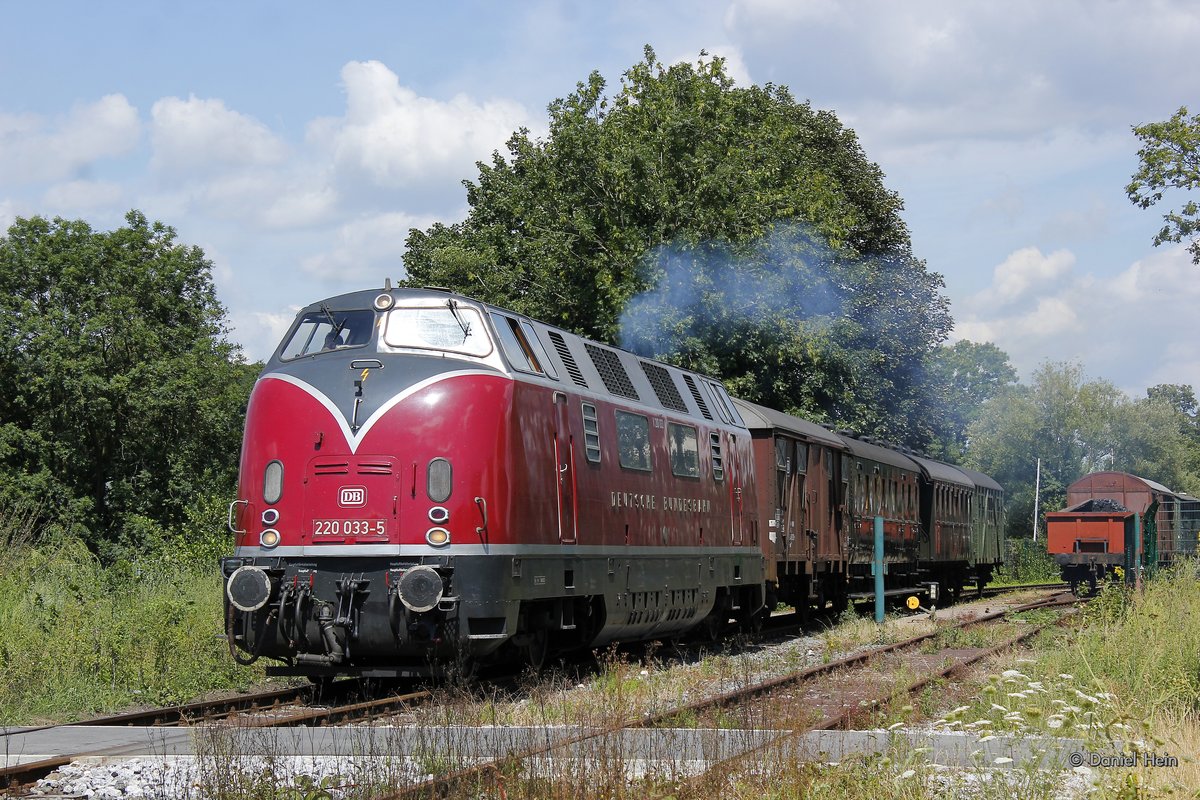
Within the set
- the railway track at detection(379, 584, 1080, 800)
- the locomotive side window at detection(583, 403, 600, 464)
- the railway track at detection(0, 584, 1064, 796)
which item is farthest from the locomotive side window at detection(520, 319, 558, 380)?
the railway track at detection(379, 584, 1080, 800)

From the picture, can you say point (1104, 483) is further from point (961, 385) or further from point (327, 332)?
point (961, 385)

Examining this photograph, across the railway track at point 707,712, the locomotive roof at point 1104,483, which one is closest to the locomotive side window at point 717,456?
the railway track at point 707,712

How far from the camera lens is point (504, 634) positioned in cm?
1138

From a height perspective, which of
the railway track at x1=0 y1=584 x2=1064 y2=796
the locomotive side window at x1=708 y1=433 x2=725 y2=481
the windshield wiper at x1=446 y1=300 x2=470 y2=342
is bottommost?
the railway track at x1=0 y1=584 x2=1064 y2=796

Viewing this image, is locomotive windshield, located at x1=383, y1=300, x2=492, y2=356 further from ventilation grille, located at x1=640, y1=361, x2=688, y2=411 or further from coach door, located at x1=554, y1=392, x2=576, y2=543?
ventilation grille, located at x1=640, y1=361, x2=688, y2=411

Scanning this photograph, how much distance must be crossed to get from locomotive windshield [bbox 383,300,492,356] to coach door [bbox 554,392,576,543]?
3.78 feet

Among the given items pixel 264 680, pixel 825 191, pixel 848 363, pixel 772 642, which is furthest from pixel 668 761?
A: pixel 825 191

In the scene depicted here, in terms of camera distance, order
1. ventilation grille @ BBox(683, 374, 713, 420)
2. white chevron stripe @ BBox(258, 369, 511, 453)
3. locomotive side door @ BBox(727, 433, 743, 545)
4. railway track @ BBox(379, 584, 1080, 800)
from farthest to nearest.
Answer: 1. locomotive side door @ BBox(727, 433, 743, 545)
2. ventilation grille @ BBox(683, 374, 713, 420)
3. white chevron stripe @ BBox(258, 369, 511, 453)
4. railway track @ BBox(379, 584, 1080, 800)

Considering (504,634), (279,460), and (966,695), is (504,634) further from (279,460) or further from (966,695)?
(966,695)

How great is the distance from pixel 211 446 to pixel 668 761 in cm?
3670

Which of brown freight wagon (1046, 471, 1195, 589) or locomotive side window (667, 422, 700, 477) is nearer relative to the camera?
locomotive side window (667, 422, 700, 477)

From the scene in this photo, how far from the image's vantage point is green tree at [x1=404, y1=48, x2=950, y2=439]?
30172 mm

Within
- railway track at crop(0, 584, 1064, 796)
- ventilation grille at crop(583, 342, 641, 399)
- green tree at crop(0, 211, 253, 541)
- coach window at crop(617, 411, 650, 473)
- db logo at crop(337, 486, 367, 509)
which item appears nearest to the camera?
railway track at crop(0, 584, 1064, 796)

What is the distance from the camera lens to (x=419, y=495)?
11.3 m
